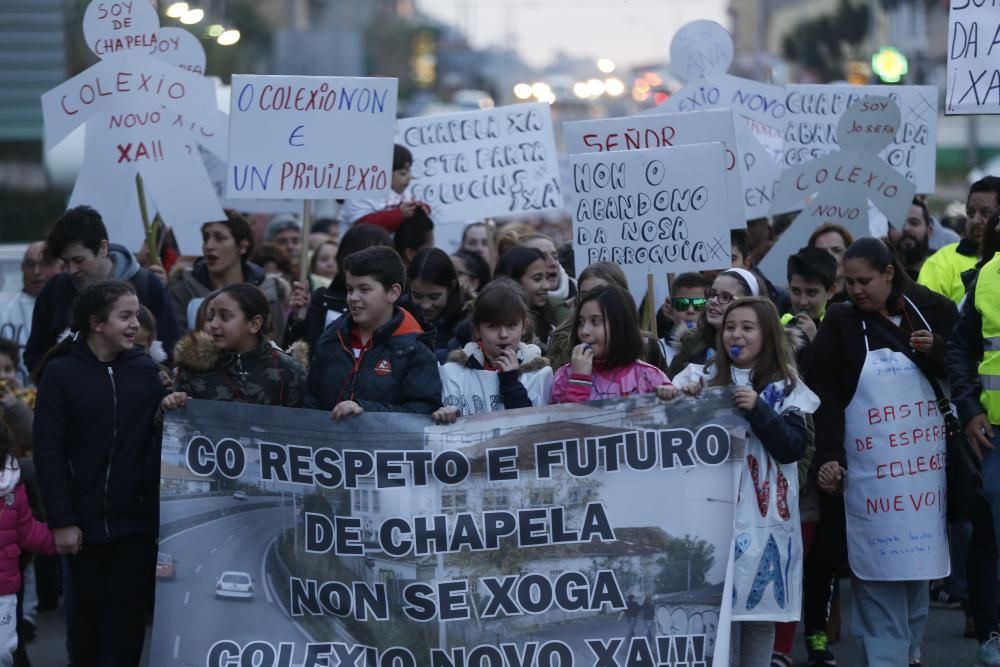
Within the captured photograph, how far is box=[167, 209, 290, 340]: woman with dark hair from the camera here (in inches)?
340

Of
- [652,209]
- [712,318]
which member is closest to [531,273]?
[652,209]

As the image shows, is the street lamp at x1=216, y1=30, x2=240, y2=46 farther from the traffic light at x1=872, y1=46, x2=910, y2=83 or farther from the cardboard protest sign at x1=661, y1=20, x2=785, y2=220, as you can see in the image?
the traffic light at x1=872, y1=46, x2=910, y2=83

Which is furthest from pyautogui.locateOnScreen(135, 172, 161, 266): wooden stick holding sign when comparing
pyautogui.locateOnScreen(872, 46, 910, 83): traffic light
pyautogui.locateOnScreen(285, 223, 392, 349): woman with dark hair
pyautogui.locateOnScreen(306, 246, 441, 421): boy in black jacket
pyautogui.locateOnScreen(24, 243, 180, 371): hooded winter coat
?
pyautogui.locateOnScreen(872, 46, 910, 83): traffic light

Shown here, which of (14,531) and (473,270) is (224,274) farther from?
(14,531)

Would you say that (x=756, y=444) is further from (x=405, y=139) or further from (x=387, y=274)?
(x=405, y=139)

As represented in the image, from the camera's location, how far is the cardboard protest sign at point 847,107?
10.3 m

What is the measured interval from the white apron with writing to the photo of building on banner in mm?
4140

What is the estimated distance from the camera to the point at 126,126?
29.4 feet

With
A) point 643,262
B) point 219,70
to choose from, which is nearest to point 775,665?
point 643,262

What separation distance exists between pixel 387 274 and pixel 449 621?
4.38 ft

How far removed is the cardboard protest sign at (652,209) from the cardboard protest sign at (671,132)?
2.76 feet

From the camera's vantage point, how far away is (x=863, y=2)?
62.2 m

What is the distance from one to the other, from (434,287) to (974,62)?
2587 mm

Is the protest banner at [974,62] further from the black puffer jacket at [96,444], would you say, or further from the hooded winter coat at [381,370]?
the black puffer jacket at [96,444]
